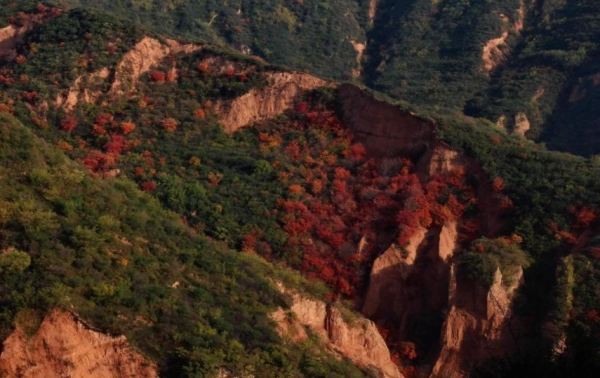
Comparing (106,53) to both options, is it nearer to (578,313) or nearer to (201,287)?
(201,287)

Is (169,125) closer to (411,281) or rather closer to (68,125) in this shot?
(68,125)

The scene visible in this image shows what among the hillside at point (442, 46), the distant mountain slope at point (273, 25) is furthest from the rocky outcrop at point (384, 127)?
the distant mountain slope at point (273, 25)

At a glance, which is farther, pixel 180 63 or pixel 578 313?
pixel 180 63

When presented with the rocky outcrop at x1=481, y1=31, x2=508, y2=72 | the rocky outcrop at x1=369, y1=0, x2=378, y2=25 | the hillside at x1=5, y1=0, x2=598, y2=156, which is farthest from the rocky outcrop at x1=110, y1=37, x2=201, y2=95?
the rocky outcrop at x1=369, y1=0, x2=378, y2=25

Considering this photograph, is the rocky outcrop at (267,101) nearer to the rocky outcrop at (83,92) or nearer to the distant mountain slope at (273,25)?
the rocky outcrop at (83,92)

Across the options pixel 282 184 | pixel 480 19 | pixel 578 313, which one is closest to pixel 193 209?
pixel 282 184

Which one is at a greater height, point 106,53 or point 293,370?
point 106,53

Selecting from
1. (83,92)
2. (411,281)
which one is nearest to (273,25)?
(83,92)

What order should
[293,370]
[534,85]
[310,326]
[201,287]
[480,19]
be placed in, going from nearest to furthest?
1. [293,370]
2. [201,287]
3. [310,326]
4. [534,85]
5. [480,19]
